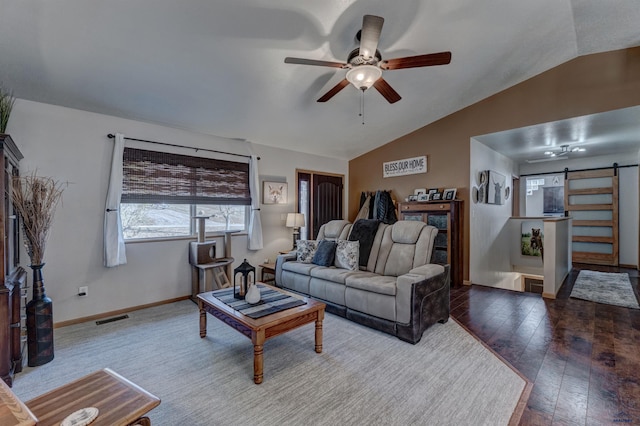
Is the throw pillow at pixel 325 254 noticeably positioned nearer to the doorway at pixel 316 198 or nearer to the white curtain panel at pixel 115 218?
the doorway at pixel 316 198

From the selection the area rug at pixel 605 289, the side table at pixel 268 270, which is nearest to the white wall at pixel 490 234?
the area rug at pixel 605 289

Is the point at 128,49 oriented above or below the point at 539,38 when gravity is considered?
below

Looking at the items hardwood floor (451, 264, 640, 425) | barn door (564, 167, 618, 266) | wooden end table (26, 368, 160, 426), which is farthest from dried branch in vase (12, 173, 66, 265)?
barn door (564, 167, 618, 266)

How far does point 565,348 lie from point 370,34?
10.7 ft

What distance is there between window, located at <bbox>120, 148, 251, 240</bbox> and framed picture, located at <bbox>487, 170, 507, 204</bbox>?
4438mm

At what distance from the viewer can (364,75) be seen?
2.54m

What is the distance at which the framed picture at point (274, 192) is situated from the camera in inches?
197

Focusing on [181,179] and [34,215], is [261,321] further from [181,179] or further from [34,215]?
[181,179]

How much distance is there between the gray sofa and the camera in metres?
2.72

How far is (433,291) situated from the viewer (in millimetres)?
2928

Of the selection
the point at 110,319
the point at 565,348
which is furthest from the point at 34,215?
the point at 565,348

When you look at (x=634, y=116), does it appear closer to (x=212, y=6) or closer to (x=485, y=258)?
(x=485, y=258)

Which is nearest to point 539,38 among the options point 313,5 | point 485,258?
point 313,5

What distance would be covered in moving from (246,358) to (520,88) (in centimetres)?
528
